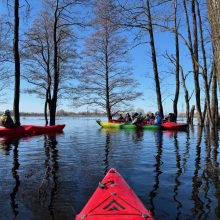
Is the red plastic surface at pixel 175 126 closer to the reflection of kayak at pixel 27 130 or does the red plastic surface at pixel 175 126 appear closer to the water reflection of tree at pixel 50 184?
the reflection of kayak at pixel 27 130

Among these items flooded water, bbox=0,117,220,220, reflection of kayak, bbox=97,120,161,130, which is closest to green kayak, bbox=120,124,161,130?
reflection of kayak, bbox=97,120,161,130

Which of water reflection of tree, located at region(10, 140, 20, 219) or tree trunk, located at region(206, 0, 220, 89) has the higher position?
tree trunk, located at region(206, 0, 220, 89)

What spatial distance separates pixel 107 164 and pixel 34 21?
77.1 feet

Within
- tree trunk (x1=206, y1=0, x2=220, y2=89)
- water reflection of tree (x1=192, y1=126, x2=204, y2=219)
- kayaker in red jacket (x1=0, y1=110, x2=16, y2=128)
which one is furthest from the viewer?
kayaker in red jacket (x1=0, y1=110, x2=16, y2=128)

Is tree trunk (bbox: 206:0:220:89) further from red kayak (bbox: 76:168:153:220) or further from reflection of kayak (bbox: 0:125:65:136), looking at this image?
reflection of kayak (bbox: 0:125:65:136)

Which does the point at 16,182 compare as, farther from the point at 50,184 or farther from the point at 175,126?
the point at 175,126

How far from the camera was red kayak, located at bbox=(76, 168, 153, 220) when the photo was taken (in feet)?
10.5

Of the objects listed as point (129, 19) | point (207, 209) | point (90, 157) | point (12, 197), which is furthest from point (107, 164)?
point (129, 19)

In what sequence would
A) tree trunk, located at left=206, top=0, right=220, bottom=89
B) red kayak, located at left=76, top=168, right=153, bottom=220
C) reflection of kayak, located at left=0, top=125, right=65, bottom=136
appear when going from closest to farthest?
red kayak, located at left=76, top=168, right=153, bottom=220, tree trunk, located at left=206, top=0, right=220, bottom=89, reflection of kayak, located at left=0, top=125, right=65, bottom=136

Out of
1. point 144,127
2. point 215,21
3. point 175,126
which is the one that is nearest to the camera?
point 215,21

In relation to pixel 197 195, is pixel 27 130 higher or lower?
higher

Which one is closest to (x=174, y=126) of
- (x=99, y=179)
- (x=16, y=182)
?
(x=99, y=179)

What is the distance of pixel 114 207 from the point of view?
339cm

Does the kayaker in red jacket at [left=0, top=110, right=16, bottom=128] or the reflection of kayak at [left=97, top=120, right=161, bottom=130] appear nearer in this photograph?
the kayaker in red jacket at [left=0, top=110, right=16, bottom=128]
